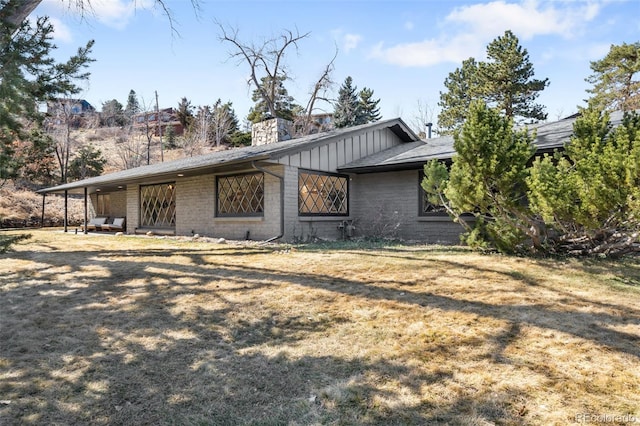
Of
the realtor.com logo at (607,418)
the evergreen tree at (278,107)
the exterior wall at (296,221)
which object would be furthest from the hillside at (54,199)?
the realtor.com logo at (607,418)

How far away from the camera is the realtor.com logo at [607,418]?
2.19m

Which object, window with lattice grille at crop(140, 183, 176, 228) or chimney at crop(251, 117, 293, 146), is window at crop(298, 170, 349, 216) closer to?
chimney at crop(251, 117, 293, 146)

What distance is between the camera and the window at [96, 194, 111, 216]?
63.4 feet

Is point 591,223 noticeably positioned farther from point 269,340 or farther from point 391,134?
point 391,134

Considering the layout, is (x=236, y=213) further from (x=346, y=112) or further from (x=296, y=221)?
(x=346, y=112)

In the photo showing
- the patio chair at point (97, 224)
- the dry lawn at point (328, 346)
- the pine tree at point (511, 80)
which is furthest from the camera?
the pine tree at point (511, 80)

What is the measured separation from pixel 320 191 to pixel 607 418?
9.14m

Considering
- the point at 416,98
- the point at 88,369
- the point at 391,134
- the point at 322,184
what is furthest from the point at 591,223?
the point at 416,98

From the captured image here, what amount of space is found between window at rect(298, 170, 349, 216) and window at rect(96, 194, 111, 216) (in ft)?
43.5

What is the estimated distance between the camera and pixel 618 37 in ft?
67.8

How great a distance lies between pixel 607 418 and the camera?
2.22 meters

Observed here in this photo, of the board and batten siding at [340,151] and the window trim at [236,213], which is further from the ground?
the board and batten siding at [340,151]

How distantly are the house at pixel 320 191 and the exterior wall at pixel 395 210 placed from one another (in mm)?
27

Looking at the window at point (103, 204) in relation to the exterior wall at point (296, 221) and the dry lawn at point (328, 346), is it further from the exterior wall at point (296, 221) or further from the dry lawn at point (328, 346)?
the dry lawn at point (328, 346)
